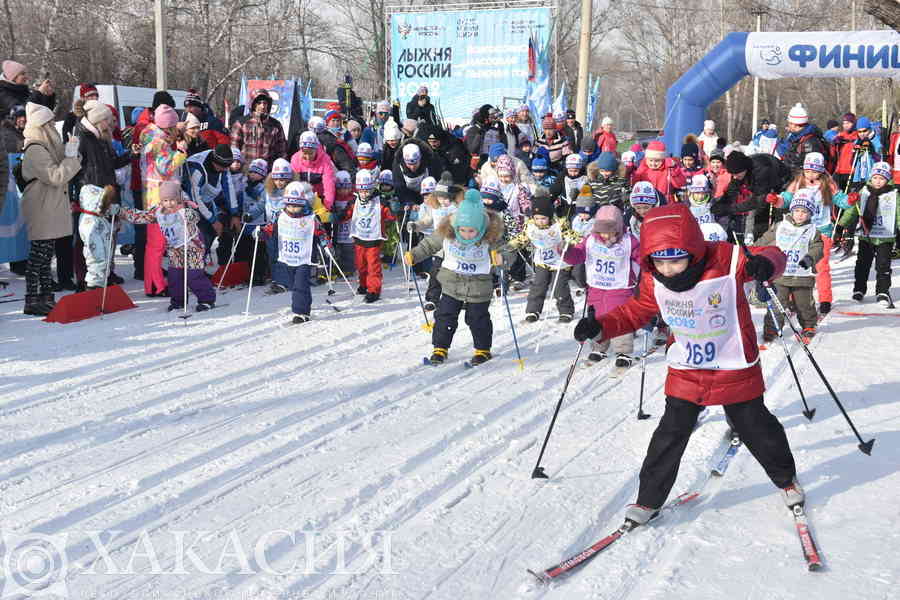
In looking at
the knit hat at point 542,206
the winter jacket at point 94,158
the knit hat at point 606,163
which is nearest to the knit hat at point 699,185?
the knit hat at point 606,163

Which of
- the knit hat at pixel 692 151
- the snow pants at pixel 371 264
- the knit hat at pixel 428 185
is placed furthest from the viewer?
the knit hat at pixel 692 151

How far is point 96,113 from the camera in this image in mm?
9078

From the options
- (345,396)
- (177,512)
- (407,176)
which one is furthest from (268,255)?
(177,512)

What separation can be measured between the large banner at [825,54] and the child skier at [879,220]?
15.2ft

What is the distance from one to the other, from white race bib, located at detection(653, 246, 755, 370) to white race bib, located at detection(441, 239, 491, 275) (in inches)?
126

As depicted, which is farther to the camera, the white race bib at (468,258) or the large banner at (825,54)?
the large banner at (825,54)

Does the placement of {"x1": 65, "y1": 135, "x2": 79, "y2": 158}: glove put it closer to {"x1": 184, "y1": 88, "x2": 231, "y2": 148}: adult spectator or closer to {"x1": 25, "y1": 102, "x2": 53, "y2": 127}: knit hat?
{"x1": 25, "y1": 102, "x2": 53, "y2": 127}: knit hat

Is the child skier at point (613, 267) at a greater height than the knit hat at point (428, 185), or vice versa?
the knit hat at point (428, 185)

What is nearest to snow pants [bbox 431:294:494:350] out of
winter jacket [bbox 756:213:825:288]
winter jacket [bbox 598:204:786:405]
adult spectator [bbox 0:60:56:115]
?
winter jacket [bbox 756:213:825:288]

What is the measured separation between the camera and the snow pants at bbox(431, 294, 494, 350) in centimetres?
704

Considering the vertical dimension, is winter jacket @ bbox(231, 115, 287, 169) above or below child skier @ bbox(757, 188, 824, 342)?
above

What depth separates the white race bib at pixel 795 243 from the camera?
7.75 metres

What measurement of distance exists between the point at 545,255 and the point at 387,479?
171 inches

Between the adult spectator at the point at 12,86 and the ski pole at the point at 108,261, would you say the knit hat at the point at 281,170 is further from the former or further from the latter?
the adult spectator at the point at 12,86
